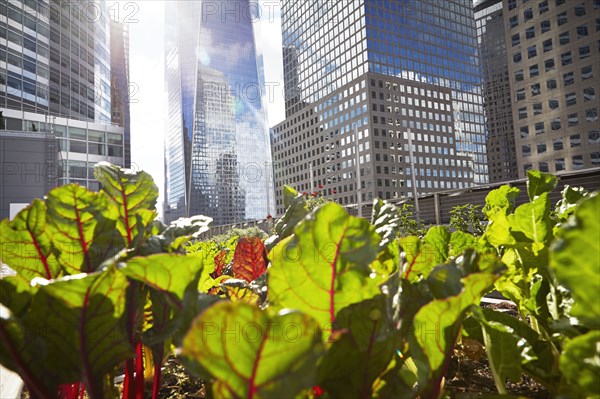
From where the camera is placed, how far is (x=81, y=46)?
134 ft

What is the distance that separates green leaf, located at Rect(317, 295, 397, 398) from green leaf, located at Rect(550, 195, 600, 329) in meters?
0.21

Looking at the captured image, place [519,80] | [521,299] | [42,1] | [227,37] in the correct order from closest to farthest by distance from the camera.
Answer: [521,299] → [42,1] → [519,80] → [227,37]

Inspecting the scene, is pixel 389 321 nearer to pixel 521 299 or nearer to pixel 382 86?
pixel 521 299

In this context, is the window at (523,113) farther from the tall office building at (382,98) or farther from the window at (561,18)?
the tall office building at (382,98)

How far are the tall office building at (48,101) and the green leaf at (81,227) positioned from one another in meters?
27.2

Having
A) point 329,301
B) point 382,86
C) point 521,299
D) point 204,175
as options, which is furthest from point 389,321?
point 204,175

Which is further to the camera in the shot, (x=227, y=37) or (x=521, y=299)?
(x=227, y=37)

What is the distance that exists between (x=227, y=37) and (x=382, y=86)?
45.7 meters

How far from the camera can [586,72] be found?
45.8 m

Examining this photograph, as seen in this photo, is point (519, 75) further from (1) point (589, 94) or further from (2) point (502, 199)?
(2) point (502, 199)

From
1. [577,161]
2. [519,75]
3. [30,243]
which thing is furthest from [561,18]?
[30,243]

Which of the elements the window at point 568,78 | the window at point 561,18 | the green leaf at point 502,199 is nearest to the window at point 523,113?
the window at point 568,78

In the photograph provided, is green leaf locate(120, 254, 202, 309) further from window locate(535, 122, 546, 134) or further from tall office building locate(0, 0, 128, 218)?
window locate(535, 122, 546, 134)

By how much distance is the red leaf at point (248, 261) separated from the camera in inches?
39.6
